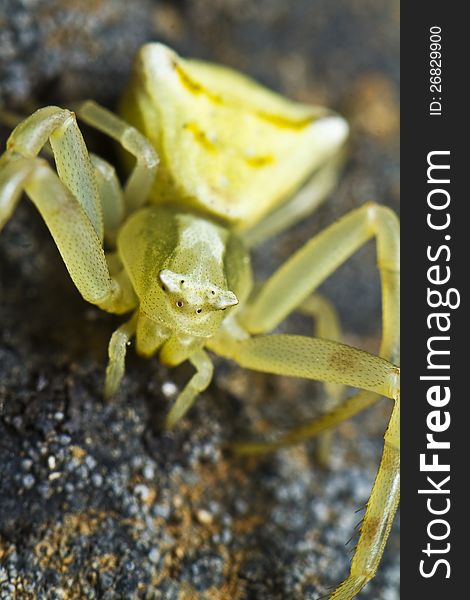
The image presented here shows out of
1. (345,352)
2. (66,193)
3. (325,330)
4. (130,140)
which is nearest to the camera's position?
(66,193)

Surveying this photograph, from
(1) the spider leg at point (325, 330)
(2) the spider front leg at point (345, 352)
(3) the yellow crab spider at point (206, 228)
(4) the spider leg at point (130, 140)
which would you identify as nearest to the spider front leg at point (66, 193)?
(3) the yellow crab spider at point (206, 228)

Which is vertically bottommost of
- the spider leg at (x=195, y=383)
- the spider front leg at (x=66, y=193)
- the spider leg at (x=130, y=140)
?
the spider leg at (x=195, y=383)

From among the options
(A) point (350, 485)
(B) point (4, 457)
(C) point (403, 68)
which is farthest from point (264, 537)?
(C) point (403, 68)

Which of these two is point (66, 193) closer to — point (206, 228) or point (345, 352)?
point (206, 228)

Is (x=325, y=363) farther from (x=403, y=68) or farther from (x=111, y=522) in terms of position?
(x=403, y=68)

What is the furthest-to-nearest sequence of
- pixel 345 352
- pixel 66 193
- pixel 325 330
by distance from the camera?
1. pixel 325 330
2. pixel 345 352
3. pixel 66 193

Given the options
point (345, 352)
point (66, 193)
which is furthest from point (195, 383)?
point (66, 193)

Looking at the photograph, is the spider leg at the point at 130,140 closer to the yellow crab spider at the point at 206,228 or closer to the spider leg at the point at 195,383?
the yellow crab spider at the point at 206,228

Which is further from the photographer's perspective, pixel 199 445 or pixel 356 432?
pixel 356 432
